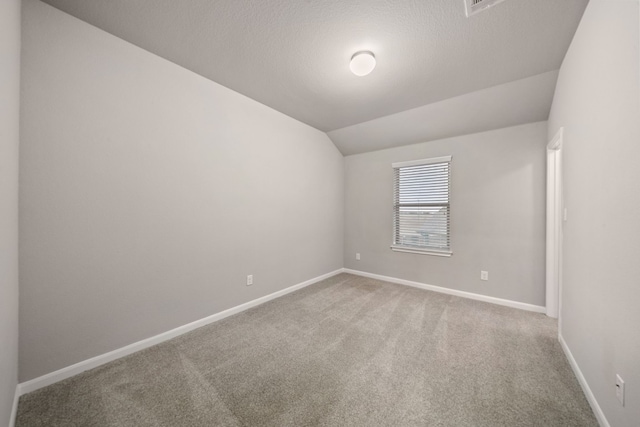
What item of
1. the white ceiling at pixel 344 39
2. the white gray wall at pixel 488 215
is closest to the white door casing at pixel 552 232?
the white gray wall at pixel 488 215

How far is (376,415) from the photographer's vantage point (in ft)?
4.45

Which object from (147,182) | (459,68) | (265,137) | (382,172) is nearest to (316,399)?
(147,182)

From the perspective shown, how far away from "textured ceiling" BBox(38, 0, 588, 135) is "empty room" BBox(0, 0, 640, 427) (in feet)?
0.06

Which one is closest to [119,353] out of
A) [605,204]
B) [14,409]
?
[14,409]

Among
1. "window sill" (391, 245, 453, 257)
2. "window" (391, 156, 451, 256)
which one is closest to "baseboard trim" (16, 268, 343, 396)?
"window sill" (391, 245, 453, 257)

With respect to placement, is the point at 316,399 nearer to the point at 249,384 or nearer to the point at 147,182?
the point at 249,384

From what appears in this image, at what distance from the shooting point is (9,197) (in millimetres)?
1288

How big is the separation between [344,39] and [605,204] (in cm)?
203

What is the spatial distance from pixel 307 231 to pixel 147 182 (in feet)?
7.26

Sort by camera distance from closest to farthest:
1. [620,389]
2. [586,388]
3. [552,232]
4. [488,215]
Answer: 1. [620,389]
2. [586,388]
3. [552,232]
4. [488,215]

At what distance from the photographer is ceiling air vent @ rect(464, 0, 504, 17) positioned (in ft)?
4.90

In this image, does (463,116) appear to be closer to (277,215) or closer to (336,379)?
(277,215)

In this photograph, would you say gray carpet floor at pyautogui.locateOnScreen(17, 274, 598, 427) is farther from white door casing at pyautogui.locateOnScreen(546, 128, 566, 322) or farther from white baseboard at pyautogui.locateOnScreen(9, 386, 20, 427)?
white door casing at pyautogui.locateOnScreen(546, 128, 566, 322)

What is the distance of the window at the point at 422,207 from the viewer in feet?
11.5
